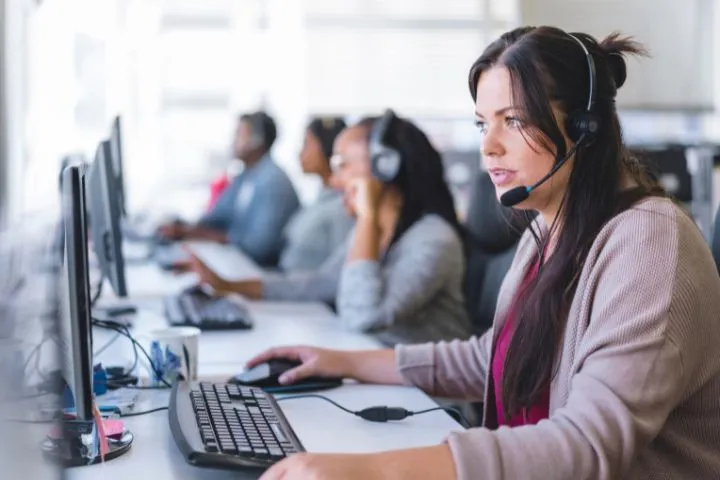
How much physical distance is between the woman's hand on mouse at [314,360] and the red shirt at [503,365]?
293 mm

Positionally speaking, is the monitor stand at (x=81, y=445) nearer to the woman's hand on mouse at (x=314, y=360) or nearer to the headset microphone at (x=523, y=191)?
the woman's hand on mouse at (x=314, y=360)

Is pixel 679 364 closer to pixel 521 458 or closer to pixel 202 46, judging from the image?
pixel 521 458

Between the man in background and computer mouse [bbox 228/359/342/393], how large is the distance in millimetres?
2303

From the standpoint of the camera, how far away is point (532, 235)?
1.34 metres

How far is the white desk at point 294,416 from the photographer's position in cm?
108

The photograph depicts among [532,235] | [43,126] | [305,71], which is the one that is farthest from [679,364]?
[305,71]

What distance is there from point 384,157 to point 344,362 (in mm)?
714

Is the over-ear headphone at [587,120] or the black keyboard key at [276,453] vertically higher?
the over-ear headphone at [587,120]

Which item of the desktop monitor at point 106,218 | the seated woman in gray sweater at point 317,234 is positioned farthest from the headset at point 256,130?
the desktop monitor at point 106,218

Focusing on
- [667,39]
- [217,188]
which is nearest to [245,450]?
[217,188]

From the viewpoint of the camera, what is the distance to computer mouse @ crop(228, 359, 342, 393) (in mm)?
1449

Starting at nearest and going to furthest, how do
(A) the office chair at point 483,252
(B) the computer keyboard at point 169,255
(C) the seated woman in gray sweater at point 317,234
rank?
1. (A) the office chair at point 483,252
2. (B) the computer keyboard at point 169,255
3. (C) the seated woman in gray sweater at point 317,234

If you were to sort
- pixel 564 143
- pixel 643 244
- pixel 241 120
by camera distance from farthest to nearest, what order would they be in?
pixel 241 120 → pixel 564 143 → pixel 643 244

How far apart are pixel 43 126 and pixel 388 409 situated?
88.4 inches
